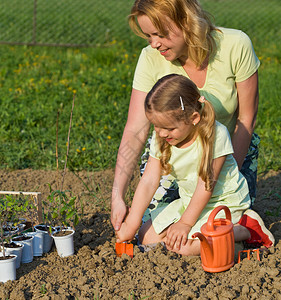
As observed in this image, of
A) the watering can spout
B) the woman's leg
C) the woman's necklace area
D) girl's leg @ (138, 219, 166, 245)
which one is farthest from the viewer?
the woman's leg

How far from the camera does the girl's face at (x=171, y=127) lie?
2607 millimetres

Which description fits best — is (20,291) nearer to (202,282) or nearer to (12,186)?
(202,282)

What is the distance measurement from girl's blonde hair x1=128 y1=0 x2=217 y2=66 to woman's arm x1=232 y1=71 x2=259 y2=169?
38 cm

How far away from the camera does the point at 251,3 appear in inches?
553

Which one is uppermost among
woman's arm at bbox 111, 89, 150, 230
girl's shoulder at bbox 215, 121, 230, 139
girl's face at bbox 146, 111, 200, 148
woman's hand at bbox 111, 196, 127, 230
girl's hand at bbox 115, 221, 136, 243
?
girl's face at bbox 146, 111, 200, 148

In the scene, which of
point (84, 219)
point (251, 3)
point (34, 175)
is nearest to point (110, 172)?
point (34, 175)

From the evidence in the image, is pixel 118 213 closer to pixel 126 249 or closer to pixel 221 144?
pixel 126 249

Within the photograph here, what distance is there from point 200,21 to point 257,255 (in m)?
1.32

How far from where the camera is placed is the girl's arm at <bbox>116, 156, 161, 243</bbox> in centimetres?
291

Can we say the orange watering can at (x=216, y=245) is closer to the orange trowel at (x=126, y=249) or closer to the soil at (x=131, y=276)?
the soil at (x=131, y=276)

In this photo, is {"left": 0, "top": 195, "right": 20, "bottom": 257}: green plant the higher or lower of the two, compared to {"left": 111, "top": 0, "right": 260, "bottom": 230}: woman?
lower

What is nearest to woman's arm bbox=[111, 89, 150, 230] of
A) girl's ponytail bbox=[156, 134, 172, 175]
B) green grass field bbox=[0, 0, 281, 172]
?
girl's ponytail bbox=[156, 134, 172, 175]

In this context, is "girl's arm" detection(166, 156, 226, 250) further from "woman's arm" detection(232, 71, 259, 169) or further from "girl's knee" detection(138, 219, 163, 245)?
"woman's arm" detection(232, 71, 259, 169)

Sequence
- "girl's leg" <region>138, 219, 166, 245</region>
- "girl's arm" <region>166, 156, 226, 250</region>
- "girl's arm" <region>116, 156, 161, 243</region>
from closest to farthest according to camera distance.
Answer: "girl's arm" <region>166, 156, 226, 250</region> < "girl's arm" <region>116, 156, 161, 243</region> < "girl's leg" <region>138, 219, 166, 245</region>
